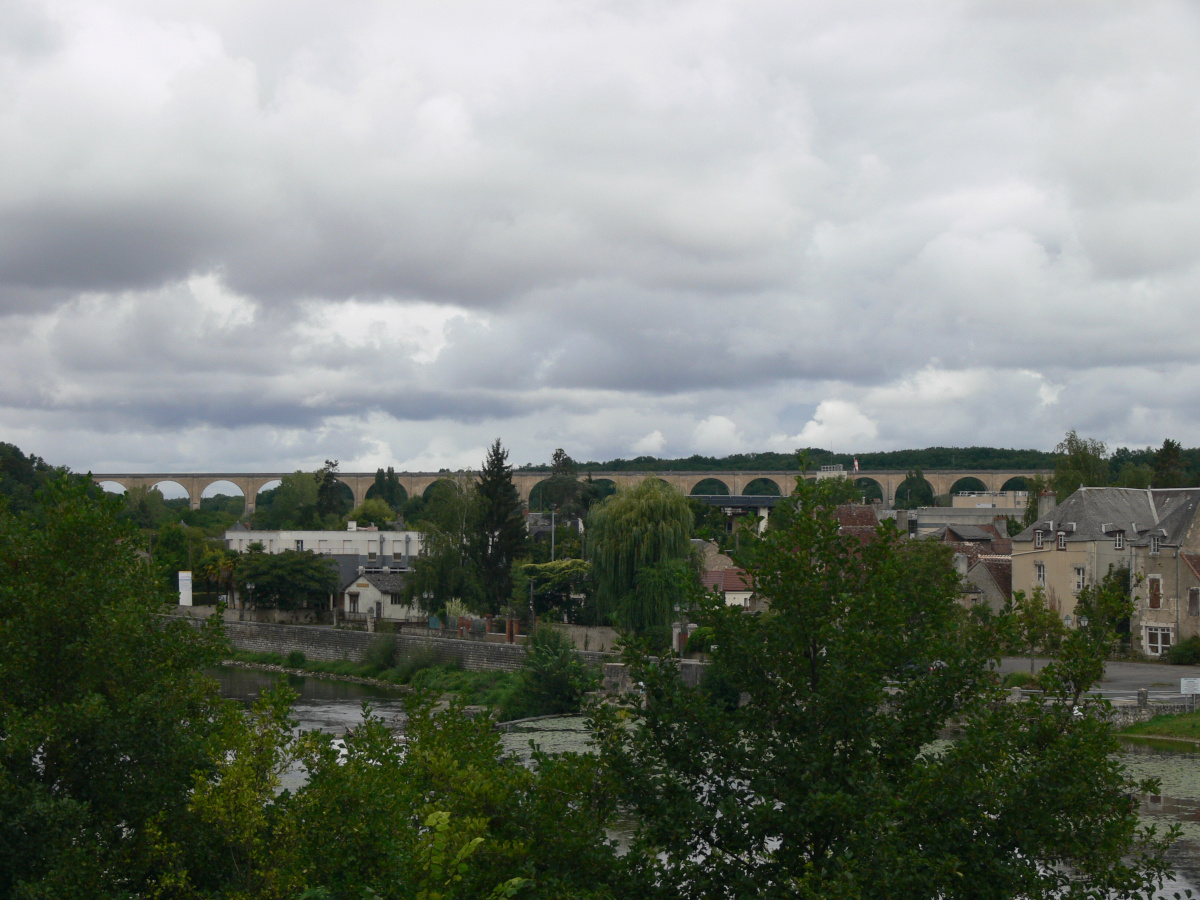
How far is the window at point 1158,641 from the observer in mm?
44594

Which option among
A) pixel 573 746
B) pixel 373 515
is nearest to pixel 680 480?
pixel 373 515

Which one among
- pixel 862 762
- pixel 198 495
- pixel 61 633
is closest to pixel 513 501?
pixel 61 633

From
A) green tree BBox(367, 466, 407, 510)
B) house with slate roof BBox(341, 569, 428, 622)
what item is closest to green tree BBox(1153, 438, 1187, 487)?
house with slate roof BBox(341, 569, 428, 622)

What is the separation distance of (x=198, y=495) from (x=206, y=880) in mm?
145884

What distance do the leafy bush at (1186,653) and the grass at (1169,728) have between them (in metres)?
10.7

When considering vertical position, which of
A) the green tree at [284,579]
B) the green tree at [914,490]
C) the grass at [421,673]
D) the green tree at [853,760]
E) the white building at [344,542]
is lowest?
the grass at [421,673]

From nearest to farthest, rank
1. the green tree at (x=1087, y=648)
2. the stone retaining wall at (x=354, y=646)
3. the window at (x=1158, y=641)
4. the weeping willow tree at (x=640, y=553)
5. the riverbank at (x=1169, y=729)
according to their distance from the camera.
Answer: the green tree at (x=1087, y=648), the riverbank at (x=1169, y=729), the window at (x=1158, y=641), the weeping willow tree at (x=640, y=553), the stone retaining wall at (x=354, y=646)

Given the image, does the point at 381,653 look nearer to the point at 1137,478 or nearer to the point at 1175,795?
the point at 1175,795

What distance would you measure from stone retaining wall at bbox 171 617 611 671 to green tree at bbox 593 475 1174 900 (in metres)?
32.2

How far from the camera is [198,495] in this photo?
488 feet

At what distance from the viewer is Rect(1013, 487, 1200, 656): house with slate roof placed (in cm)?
4409

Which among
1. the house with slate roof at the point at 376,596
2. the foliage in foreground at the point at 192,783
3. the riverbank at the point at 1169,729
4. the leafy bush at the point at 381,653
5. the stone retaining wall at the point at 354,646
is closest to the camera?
the foliage in foreground at the point at 192,783

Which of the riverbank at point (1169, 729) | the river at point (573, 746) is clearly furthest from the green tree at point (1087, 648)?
the riverbank at point (1169, 729)

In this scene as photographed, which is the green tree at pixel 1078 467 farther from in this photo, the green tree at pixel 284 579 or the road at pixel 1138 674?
the green tree at pixel 284 579
